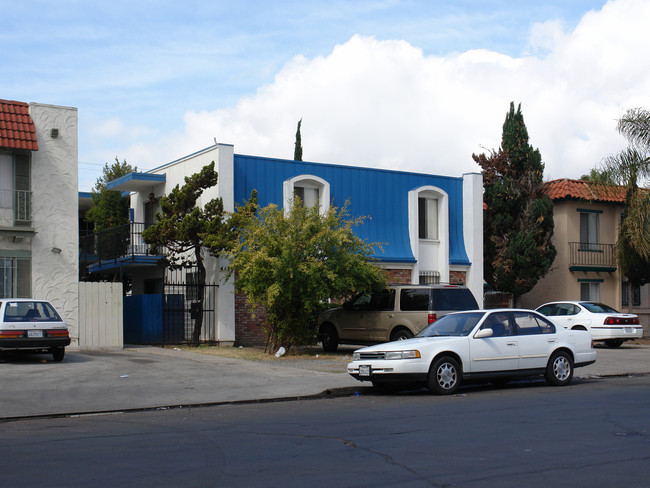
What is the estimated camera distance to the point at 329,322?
22484 mm

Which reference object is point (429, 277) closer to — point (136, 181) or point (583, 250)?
point (583, 250)

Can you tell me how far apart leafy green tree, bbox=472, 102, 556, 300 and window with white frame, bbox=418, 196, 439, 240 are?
130 inches

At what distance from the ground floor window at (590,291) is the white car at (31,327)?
23176 mm

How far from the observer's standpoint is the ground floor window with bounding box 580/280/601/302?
1332 inches

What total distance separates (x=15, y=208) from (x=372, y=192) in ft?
39.7

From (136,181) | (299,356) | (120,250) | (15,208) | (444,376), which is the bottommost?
(299,356)

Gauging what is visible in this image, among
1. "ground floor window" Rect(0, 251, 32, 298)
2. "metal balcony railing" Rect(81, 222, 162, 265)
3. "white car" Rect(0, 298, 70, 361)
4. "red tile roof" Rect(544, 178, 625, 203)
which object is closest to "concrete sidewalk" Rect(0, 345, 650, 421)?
"white car" Rect(0, 298, 70, 361)

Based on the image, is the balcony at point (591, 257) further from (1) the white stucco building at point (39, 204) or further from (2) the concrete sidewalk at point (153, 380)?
(1) the white stucco building at point (39, 204)

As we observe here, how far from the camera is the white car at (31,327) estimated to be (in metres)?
17.5

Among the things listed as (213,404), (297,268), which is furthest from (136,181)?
(213,404)

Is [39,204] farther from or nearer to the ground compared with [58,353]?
farther from the ground

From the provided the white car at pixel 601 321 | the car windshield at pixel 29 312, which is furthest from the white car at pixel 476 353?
the white car at pixel 601 321

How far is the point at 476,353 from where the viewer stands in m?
13.7

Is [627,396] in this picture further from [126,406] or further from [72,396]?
[72,396]
